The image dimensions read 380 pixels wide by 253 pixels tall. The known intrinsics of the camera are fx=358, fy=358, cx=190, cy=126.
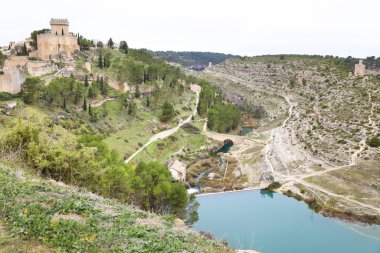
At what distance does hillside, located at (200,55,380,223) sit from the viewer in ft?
152

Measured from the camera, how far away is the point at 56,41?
7494cm

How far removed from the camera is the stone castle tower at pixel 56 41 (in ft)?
241

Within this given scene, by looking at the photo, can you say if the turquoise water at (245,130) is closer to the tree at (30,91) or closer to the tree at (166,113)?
the tree at (166,113)

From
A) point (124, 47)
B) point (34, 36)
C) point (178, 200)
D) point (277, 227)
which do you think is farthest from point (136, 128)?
point (124, 47)

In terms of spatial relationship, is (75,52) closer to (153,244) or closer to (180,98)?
(180,98)

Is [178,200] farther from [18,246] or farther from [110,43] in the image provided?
[110,43]

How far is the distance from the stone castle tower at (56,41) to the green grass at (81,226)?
66.4m

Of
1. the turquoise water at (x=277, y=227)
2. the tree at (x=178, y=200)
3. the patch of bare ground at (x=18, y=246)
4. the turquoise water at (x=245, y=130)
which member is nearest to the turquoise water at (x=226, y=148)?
the turquoise water at (x=245, y=130)

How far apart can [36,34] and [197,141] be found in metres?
43.0

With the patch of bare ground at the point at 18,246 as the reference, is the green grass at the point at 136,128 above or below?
below

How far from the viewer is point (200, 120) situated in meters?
77.8

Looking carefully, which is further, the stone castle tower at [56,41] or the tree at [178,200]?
the stone castle tower at [56,41]

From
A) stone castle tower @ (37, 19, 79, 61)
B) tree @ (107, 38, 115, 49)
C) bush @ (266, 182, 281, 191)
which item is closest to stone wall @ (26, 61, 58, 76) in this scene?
stone castle tower @ (37, 19, 79, 61)

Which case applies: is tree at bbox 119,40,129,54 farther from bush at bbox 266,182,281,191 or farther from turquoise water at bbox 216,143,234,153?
bush at bbox 266,182,281,191
